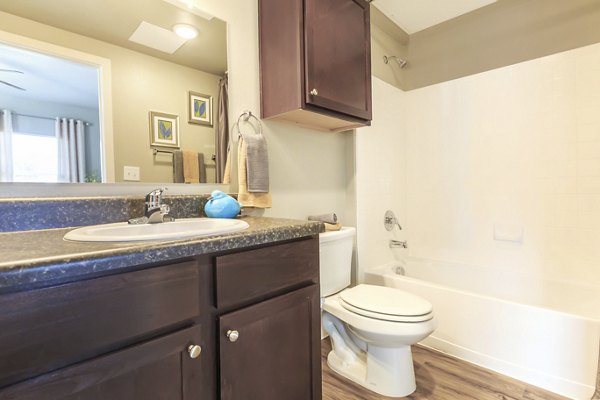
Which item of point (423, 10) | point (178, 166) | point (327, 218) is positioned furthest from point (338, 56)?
point (423, 10)

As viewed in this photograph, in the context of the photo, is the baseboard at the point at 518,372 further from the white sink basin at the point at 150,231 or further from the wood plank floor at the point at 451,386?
the white sink basin at the point at 150,231

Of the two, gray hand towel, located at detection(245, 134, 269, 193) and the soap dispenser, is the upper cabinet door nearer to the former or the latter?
gray hand towel, located at detection(245, 134, 269, 193)

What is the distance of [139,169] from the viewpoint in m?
1.17

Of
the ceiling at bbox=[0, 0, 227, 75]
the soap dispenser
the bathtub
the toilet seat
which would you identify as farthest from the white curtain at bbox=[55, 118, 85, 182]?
the bathtub

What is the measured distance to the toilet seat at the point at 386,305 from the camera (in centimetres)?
133

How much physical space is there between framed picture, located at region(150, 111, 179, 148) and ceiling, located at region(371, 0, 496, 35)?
182 centimetres

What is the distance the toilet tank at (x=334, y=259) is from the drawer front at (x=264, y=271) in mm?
618

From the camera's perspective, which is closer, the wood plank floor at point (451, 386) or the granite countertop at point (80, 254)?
the granite countertop at point (80, 254)

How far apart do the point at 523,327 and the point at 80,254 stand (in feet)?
6.34

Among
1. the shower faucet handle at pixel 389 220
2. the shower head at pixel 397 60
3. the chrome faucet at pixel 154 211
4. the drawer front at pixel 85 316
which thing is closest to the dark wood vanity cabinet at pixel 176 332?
the drawer front at pixel 85 316

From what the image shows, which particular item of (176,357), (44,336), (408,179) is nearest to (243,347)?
(176,357)

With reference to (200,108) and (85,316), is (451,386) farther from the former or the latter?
(200,108)

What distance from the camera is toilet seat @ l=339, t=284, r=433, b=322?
1.33 m

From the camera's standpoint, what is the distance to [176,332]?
653 millimetres
